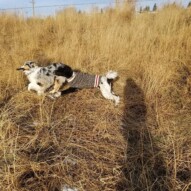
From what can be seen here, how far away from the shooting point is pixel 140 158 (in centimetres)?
261

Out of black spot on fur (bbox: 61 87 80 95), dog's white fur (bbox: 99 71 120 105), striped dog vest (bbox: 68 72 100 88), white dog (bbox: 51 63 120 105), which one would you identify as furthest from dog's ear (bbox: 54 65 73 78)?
dog's white fur (bbox: 99 71 120 105)

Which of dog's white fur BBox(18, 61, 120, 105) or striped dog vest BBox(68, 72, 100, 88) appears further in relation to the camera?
striped dog vest BBox(68, 72, 100, 88)

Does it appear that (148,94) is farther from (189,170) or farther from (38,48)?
(38,48)

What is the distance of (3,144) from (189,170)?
5.57 ft

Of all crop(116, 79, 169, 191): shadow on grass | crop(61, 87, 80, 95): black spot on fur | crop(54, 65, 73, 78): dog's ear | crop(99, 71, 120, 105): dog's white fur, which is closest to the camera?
crop(116, 79, 169, 191): shadow on grass

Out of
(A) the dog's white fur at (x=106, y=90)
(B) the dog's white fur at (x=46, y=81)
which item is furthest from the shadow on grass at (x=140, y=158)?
(B) the dog's white fur at (x=46, y=81)

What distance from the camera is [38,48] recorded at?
5.88 meters

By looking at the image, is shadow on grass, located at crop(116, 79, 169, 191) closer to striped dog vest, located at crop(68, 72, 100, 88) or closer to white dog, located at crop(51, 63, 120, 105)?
white dog, located at crop(51, 63, 120, 105)

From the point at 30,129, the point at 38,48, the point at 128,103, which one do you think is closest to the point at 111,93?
the point at 128,103

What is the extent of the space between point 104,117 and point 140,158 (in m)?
0.93

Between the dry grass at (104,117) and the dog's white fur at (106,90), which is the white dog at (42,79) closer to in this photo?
the dry grass at (104,117)

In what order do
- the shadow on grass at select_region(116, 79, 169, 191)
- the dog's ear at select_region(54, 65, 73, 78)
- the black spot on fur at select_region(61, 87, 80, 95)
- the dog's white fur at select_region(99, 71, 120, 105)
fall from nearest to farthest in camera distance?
1. the shadow on grass at select_region(116, 79, 169, 191)
2. the dog's white fur at select_region(99, 71, 120, 105)
3. the dog's ear at select_region(54, 65, 73, 78)
4. the black spot on fur at select_region(61, 87, 80, 95)

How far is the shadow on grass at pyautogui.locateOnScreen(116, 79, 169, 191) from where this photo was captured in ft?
7.54

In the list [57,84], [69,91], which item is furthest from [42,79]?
[69,91]
